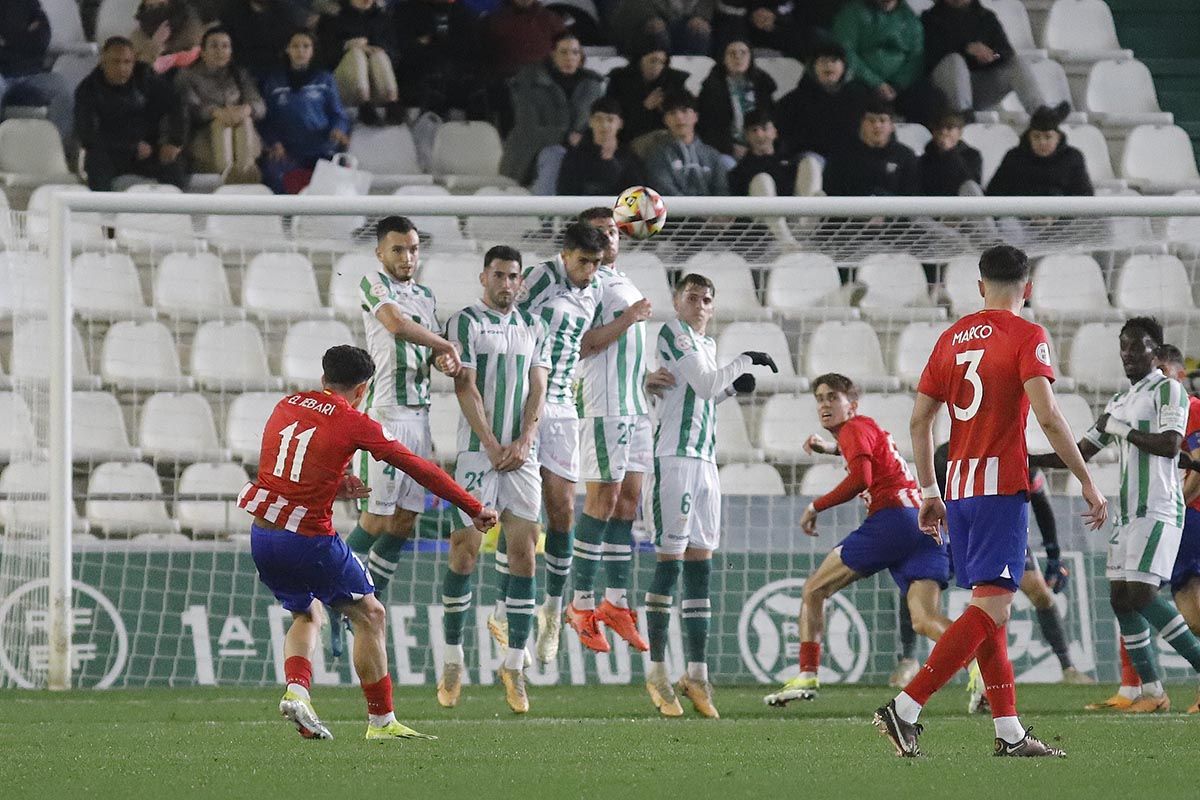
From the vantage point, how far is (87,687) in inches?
424

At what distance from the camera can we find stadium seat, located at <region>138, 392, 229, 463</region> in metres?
11.5

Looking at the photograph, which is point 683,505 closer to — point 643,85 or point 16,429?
point 16,429

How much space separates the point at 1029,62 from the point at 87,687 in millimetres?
9914

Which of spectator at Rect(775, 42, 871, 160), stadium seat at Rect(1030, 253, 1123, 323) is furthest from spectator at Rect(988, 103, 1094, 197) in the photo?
stadium seat at Rect(1030, 253, 1123, 323)

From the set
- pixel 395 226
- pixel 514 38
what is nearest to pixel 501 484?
pixel 395 226

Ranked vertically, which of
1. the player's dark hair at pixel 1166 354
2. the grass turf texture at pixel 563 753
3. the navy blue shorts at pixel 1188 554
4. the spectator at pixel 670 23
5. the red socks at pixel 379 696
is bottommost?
the grass turf texture at pixel 563 753

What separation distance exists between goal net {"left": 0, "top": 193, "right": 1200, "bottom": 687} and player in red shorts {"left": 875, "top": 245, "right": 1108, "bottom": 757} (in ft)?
12.4

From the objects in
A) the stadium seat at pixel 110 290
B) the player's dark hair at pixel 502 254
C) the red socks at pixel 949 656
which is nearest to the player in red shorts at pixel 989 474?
the red socks at pixel 949 656

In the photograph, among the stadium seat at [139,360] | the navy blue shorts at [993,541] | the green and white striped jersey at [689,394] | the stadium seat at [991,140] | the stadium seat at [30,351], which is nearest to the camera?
the navy blue shorts at [993,541]

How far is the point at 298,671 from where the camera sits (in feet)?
23.7

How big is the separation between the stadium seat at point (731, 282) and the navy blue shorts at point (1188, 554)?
3.39m

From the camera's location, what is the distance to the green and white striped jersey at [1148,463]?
9.19 meters

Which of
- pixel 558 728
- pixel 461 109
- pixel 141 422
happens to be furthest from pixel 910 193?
pixel 558 728

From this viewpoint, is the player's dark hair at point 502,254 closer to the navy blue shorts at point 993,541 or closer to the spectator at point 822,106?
the navy blue shorts at point 993,541
